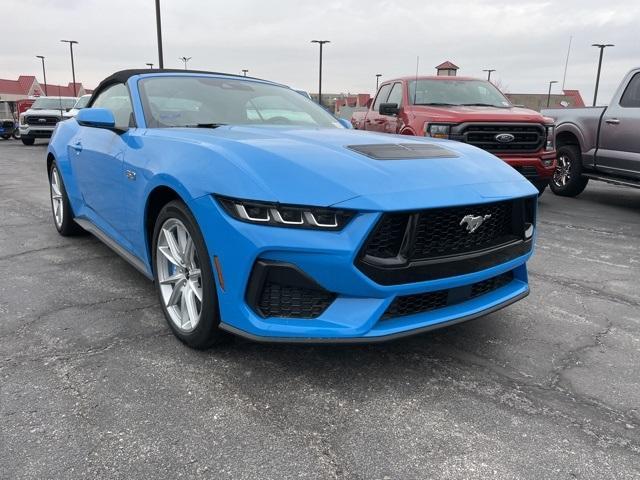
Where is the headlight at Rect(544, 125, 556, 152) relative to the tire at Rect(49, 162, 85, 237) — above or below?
above

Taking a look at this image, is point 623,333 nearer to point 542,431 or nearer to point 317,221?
point 542,431

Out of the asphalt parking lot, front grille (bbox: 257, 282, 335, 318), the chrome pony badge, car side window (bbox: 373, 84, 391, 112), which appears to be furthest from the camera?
car side window (bbox: 373, 84, 391, 112)

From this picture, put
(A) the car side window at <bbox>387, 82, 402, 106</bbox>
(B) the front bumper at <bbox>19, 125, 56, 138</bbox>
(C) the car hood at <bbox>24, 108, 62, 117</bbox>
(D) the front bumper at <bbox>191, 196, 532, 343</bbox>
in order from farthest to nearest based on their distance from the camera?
(B) the front bumper at <bbox>19, 125, 56, 138</bbox>
(C) the car hood at <bbox>24, 108, 62, 117</bbox>
(A) the car side window at <bbox>387, 82, 402, 106</bbox>
(D) the front bumper at <bbox>191, 196, 532, 343</bbox>

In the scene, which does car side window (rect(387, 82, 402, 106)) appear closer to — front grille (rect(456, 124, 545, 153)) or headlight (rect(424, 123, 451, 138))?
headlight (rect(424, 123, 451, 138))

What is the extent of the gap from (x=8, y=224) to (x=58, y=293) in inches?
110

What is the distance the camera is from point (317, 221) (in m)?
2.19

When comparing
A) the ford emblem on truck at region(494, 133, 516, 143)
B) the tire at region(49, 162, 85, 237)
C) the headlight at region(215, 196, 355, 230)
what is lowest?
the tire at region(49, 162, 85, 237)

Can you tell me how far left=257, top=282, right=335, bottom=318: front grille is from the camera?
2.26 metres

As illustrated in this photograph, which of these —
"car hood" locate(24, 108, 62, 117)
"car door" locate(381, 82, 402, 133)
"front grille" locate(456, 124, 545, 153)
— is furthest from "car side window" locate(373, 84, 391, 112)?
"car hood" locate(24, 108, 62, 117)

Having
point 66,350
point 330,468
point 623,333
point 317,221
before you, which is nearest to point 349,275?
point 317,221

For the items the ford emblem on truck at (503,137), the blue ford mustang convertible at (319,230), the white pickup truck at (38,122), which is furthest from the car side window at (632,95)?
the white pickup truck at (38,122)

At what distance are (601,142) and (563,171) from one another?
0.95 metres

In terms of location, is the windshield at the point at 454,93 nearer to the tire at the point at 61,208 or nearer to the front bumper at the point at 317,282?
the tire at the point at 61,208

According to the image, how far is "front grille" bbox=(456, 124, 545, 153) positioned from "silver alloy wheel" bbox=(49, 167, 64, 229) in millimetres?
4606
